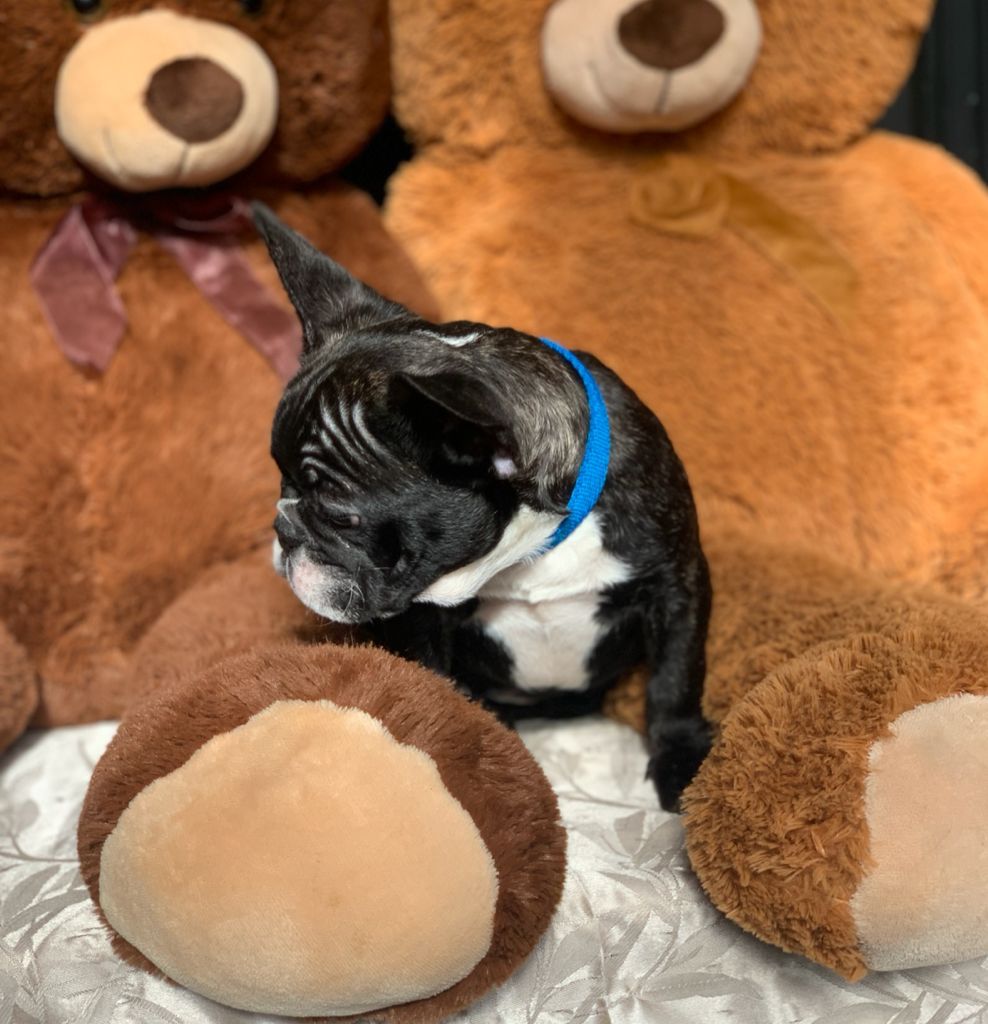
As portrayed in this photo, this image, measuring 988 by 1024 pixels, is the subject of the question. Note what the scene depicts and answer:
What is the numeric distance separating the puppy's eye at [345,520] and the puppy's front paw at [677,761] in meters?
0.40

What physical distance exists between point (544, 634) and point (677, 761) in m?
0.18

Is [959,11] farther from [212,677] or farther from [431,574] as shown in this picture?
[212,677]

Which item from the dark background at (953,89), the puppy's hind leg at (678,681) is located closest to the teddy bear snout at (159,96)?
the puppy's hind leg at (678,681)

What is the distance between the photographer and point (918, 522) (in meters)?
1.40

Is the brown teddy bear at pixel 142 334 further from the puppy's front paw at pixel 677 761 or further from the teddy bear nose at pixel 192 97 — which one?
the puppy's front paw at pixel 677 761

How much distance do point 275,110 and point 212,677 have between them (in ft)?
2.24

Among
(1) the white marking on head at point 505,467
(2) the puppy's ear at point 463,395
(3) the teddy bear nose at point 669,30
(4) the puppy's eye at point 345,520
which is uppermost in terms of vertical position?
(3) the teddy bear nose at point 669,30

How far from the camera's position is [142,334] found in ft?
4.52

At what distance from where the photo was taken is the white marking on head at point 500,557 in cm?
101

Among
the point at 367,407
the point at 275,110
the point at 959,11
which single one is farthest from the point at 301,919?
the point at 959,11

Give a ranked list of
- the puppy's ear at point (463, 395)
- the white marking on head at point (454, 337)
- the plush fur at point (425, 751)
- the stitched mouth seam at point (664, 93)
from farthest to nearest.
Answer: the stitched mouth seam at point (664, 93) < the white marking on head at point (454, 337) < the plush fur at point (425, 751) < the puppy's ear at point (463, 395)

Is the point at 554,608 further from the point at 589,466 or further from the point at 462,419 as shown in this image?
the point at 462,419

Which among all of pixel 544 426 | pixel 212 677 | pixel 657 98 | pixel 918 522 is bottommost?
pixel 918 522

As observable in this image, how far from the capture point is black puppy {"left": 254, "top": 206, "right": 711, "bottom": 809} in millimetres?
939
